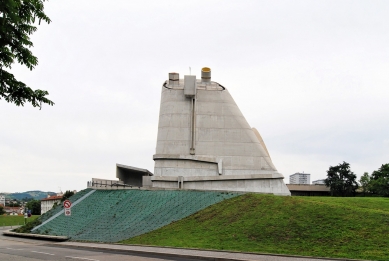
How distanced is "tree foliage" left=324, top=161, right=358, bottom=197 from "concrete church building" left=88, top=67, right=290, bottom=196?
3021 centimetres

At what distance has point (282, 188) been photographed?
109ft

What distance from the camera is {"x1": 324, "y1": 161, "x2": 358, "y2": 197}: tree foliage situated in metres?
60.8

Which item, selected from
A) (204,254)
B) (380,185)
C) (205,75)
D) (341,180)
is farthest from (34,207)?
(204,254)

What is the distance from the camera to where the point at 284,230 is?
19.4m

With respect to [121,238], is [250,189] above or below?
above

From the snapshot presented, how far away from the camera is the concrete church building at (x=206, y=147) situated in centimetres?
3294

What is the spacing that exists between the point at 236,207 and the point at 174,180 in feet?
28.5

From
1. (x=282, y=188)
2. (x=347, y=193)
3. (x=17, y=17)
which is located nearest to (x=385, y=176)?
(x=347, y=193)

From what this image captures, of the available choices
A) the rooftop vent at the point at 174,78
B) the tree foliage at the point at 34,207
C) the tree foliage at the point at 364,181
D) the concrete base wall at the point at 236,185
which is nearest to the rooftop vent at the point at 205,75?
the rooftop vent at the point at 174,78

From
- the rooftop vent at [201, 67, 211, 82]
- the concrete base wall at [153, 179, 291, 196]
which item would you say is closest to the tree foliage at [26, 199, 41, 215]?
the rooftop vent at [201, 67, 211, 82]

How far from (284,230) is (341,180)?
45345 mm

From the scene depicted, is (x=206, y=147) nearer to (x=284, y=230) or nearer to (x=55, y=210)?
(x=55, y=210)

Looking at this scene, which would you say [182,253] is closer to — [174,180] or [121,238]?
[121,238]

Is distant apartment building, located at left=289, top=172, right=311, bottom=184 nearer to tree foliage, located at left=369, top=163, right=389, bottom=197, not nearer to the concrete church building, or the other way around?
tree foliage, located at left=369, top=163, right=389, bottom=197
